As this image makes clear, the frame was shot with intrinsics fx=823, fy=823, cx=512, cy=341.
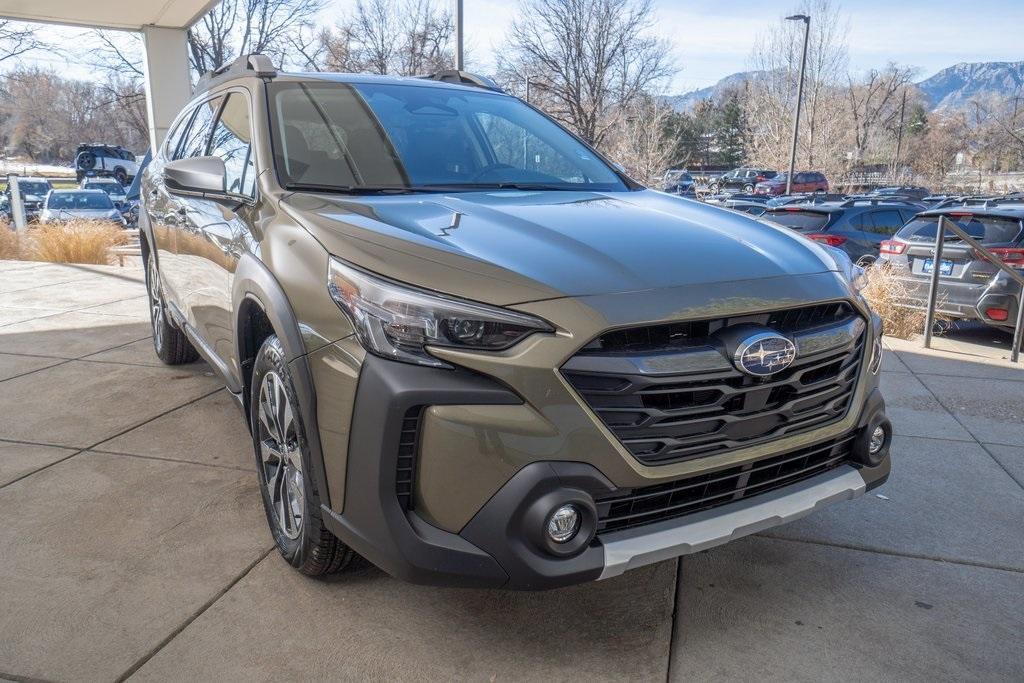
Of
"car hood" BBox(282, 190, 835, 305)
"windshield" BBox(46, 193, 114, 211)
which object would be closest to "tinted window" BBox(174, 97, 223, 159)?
"car hood" BBox(282, 190, 835, 305)

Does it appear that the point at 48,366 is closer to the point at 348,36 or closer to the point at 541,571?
the point at 541,571

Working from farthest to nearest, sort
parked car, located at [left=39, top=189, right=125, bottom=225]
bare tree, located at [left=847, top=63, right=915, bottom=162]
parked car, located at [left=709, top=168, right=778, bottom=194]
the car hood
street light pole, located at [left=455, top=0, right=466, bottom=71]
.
Answer: bare tree, located at [left=847, top=63, right=915, bottom=162] → parked car, located at [left=709, top=168, right=778, bottom=194] → parked car, located at [left=39, top=189, right=125, bottom=225] → street light pole, located at [left=455, top=0, right=466, bottom=71] → the car hood

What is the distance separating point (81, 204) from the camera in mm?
24203

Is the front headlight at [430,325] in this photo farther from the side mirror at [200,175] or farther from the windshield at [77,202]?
the windshield at [77,202]

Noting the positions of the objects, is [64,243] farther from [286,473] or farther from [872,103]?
[872,103]

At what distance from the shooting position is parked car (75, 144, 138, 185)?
4194cm

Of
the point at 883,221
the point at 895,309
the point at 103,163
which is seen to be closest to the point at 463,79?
the point at 895,309

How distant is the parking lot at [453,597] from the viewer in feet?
8.32

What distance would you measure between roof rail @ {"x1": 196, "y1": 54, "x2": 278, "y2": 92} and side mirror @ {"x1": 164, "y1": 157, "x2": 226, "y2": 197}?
554 mm

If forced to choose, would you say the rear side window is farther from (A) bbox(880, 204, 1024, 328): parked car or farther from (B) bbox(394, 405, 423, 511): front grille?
(B) bbox(394, 405, 423, 511): front grille

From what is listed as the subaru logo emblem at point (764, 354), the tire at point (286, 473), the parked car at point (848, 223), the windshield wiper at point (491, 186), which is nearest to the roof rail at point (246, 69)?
the windshield wiper at point (491, 186)

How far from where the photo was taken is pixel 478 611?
2.80 metres

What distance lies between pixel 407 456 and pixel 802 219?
12555mm

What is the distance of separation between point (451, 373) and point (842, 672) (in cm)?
152
